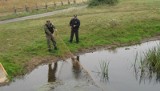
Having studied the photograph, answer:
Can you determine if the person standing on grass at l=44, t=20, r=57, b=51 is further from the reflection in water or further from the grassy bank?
the reflection in water

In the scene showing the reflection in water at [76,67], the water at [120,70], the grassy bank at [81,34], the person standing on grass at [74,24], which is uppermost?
the person standing on grass at [74,24]

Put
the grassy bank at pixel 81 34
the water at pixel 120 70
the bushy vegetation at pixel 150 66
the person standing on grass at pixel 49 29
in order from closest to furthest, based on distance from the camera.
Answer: the water at pixel 120 70, the bushy vegetation at pixel 150 66, the person standing on grass at pixel 49 29, the grassy bank at pixel 81 34

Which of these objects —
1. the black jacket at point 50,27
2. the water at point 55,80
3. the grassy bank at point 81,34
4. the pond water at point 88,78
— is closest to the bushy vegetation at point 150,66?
the pond water at point 88,78

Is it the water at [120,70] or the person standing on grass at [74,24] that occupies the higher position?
the person standing on grass at [74,24]

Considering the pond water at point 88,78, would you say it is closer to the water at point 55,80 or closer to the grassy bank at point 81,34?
the water at point 55,80

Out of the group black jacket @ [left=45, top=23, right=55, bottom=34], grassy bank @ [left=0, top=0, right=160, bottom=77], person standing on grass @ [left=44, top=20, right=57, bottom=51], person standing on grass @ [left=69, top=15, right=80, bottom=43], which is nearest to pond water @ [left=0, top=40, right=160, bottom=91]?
grassy bank @ [left=0, top=0, right=160, bottom=77]

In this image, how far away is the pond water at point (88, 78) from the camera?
826 inches

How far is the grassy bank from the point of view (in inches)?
1065

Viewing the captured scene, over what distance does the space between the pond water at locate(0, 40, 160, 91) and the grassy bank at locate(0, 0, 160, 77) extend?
1622 mm

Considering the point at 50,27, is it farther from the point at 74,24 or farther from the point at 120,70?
the point at 120,70

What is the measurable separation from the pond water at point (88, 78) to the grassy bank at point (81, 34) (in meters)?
1.62

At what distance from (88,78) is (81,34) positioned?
35.6 ft

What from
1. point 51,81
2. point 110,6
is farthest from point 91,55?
point 110,6

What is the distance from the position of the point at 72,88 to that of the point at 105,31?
44.8 feet
